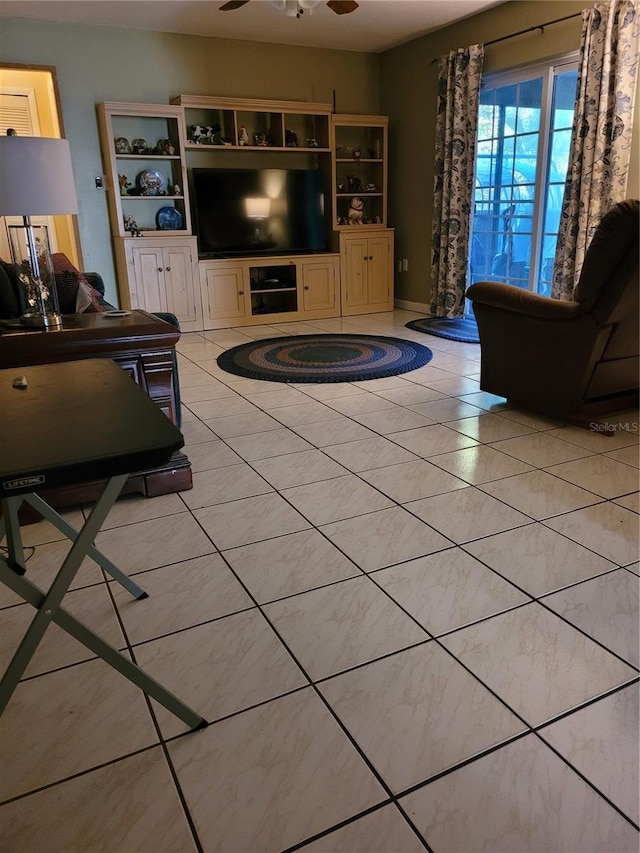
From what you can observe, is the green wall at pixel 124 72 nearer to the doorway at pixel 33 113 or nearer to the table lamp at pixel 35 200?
the doorway at pixel 33 113

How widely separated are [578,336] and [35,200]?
2.31 metres

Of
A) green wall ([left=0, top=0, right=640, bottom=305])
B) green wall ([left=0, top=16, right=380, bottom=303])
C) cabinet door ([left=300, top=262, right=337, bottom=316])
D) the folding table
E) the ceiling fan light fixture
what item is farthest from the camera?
cabinet door ([left=300, top=262, right=337, bottom=316])

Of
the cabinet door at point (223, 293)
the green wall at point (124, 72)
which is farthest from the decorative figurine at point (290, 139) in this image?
the cabinet door at point (223, 293)

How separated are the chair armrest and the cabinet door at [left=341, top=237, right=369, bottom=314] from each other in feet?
10.1

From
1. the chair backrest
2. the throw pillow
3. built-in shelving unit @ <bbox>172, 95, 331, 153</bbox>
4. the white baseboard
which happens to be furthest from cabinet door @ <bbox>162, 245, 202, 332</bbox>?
the chair backrest

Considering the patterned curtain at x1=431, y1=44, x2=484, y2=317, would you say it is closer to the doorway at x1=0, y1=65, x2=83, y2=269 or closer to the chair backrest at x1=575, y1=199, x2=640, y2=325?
the chair backrest at x1=575, y1=199, x2=640, y2=325

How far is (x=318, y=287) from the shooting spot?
6180mm

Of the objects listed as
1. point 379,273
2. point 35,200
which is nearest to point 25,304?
point 35,200

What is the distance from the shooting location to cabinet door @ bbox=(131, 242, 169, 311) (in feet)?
17.7

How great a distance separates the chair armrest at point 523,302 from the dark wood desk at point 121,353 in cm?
165

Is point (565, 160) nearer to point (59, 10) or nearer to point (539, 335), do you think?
point (539, 335)

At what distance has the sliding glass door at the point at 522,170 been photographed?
15.4 ft

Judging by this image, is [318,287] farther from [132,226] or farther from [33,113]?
[33,113]

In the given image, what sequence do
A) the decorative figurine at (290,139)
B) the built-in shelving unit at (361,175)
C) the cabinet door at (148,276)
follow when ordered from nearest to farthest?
the cabinet door at (148,276), the decorative figurine at (290,139), the built-in shelving unit at (361,175)
